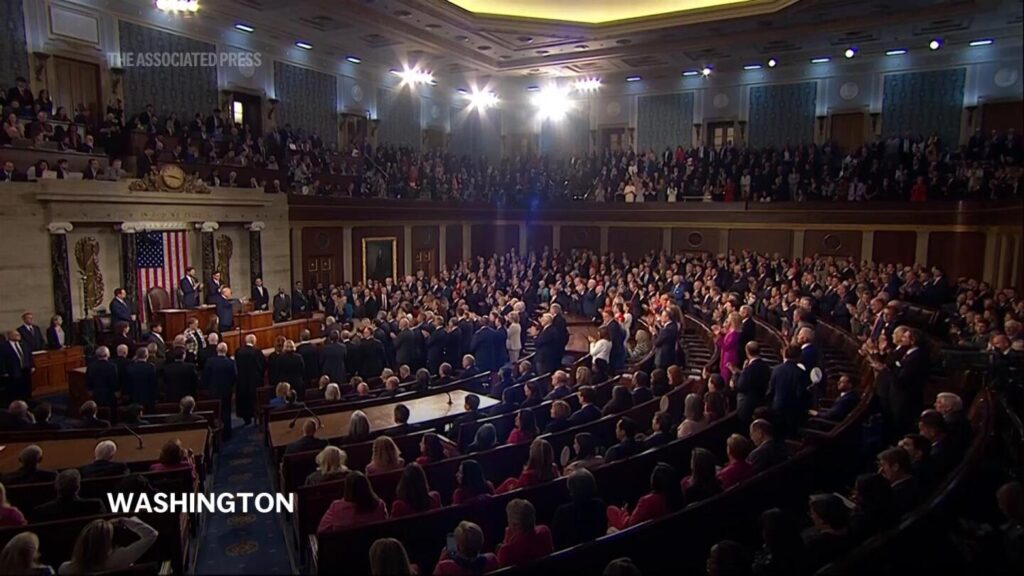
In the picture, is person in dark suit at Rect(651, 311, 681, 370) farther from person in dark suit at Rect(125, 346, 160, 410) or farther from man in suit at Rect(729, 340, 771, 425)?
person in dark suit at Rect(125, 346, 160, 410)

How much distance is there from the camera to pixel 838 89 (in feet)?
67.2

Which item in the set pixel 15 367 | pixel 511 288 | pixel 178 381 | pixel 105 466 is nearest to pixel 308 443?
pixel 105 466

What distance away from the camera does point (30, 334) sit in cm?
1076

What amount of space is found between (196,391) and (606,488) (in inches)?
260

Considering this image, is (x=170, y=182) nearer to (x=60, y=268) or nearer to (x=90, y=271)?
(x=90, y=271)

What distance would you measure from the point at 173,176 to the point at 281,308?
372 cm

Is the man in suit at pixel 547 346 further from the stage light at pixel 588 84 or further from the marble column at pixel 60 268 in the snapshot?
the stage light at pixel 588 84

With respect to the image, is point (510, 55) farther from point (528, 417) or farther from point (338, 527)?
point (338, 527)

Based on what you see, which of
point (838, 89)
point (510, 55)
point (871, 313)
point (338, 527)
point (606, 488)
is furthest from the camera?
point (510, 55)

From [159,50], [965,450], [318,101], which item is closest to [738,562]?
[965,450]

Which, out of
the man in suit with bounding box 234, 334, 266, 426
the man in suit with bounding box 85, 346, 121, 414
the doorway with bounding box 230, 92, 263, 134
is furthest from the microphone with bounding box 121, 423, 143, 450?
the doorway with bounding box 230, 92, 263, 134

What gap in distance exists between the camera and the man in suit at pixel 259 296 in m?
15.1

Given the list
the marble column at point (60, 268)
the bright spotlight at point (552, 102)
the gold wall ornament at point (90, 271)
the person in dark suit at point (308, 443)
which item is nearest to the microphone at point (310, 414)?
the person in dark suit at point (308, 443)

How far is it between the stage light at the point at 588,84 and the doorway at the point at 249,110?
11304 millimetres
